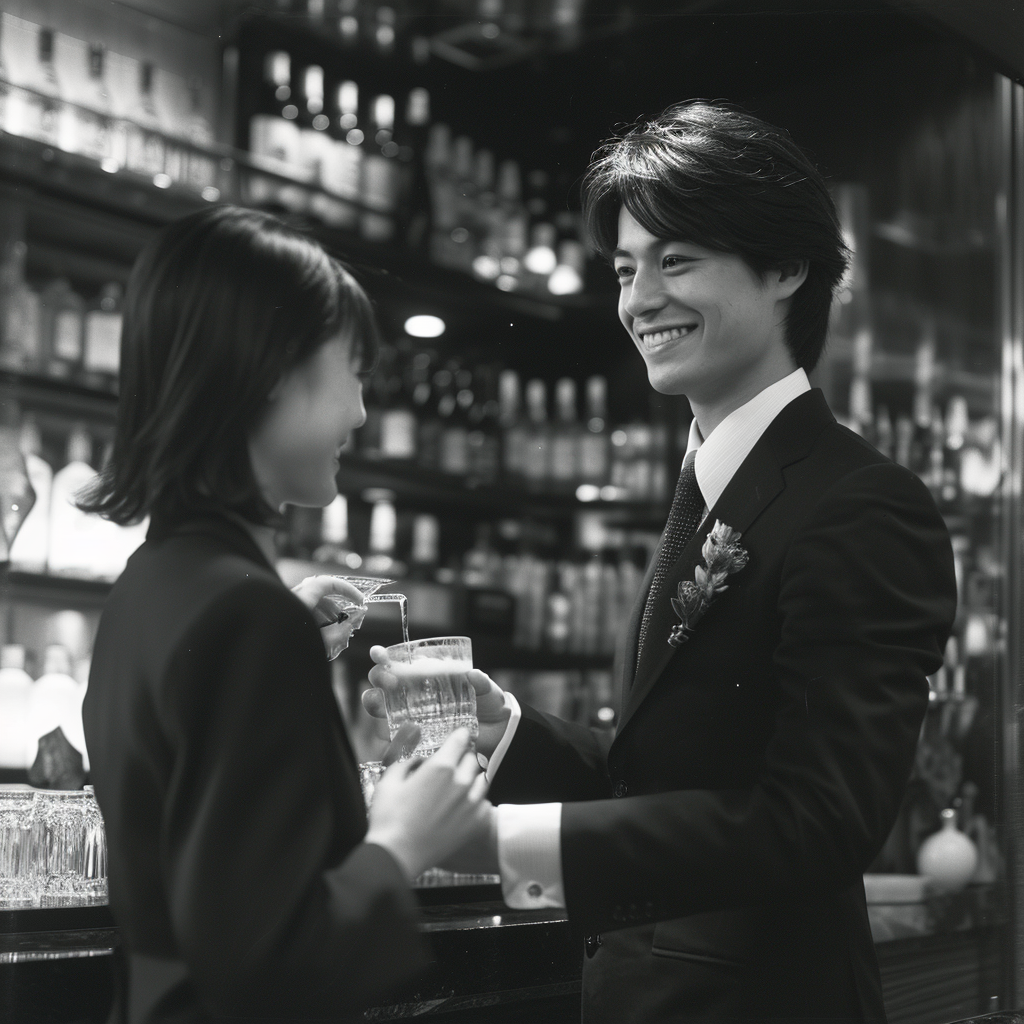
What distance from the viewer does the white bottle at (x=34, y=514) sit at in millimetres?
2211

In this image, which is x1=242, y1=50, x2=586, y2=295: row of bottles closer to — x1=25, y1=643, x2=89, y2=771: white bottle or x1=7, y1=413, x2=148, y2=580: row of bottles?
x1=7, y1=413, x2=148, y2=580: row of bottles

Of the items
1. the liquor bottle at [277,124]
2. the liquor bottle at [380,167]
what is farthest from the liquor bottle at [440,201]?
the liquor bottle at [277,124]

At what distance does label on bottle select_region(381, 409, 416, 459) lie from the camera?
3.16 meters

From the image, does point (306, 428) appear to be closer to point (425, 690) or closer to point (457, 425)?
point (425, 690)

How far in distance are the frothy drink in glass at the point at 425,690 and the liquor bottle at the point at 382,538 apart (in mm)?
1895

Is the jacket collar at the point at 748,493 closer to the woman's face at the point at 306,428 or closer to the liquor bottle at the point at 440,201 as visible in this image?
the woman's face at the point at 306,428

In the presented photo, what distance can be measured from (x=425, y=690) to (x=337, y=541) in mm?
1915

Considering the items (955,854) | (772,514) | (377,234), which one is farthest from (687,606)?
(955,854)

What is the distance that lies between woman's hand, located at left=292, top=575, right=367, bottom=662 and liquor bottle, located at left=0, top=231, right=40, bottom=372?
980 millimetres

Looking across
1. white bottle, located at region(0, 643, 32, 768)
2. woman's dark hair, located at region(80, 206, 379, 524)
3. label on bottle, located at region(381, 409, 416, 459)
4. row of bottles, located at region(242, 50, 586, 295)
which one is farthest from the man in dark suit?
label on bottle, located at region(381, 409, 416, 459)

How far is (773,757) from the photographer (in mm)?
1014

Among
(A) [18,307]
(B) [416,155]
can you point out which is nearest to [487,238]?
(B) [416,155]

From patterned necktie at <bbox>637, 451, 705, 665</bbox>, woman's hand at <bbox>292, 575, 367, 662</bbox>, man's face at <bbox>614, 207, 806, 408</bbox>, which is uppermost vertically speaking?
man's face at <bbox>614, 207, 806, 408</bbox>

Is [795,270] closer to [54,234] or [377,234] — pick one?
[377,234]
